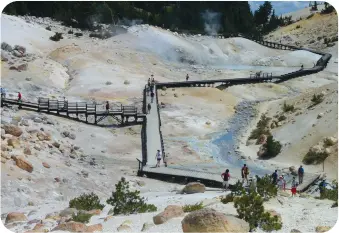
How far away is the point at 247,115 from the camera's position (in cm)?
4303

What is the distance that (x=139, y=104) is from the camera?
42.9 meters

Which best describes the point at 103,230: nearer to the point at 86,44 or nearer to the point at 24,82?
the point at 24,82

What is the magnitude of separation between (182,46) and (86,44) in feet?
42.7

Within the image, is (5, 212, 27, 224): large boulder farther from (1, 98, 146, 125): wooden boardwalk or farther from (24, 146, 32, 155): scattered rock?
(1, 98, 146, 125): wooden boardwalk

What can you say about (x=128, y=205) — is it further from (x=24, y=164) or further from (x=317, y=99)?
(x=317, y=99)

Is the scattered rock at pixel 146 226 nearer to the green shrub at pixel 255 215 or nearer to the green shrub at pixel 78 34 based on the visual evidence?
the green shrub at pixel 255 215

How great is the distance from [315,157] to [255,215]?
1701cm

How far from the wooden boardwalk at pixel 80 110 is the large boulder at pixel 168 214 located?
2267 cm

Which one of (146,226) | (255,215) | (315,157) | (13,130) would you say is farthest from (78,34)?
(255,215)

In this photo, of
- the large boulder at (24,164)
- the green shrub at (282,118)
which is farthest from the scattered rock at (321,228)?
the green shrub at (282,118)

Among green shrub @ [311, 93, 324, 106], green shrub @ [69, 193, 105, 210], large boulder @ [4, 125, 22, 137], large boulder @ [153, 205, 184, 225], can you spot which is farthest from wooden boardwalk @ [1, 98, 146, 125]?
large boulder @ [153, 205, 184, 225]

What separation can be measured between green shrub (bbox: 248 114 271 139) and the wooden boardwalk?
784cm

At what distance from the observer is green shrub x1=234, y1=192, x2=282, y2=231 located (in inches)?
504

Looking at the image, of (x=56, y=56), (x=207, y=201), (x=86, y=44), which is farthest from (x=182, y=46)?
(x=207, y=201)
